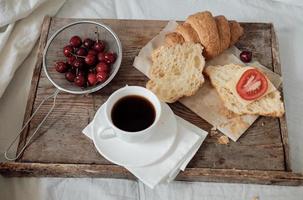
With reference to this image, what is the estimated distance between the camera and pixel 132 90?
0.85 meters

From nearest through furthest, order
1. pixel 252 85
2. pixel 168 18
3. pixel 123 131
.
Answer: pixel 123 131 → pixel 252 85 → pixel 168 18

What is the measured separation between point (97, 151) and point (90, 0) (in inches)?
20.0

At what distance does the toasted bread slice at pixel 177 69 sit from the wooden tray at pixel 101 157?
0.04 metres

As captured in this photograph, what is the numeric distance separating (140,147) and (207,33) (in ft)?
1.03

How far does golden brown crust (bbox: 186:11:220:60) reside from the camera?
96 cm

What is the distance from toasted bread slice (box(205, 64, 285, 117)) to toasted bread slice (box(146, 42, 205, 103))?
0.04 meters

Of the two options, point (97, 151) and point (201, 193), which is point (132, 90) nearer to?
point (97, 151)

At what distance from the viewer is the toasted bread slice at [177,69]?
0.93 m

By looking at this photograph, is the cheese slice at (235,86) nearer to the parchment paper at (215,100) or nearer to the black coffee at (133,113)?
the parchment paper at (215,100)

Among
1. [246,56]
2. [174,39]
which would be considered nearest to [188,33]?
[174,39]

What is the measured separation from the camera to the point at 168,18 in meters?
1.17

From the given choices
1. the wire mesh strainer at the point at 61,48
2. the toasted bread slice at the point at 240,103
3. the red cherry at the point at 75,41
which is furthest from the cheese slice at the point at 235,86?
the red cherry at the point at 75,41

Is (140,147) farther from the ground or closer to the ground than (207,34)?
closer to the ground

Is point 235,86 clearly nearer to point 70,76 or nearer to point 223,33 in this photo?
point 223,33
